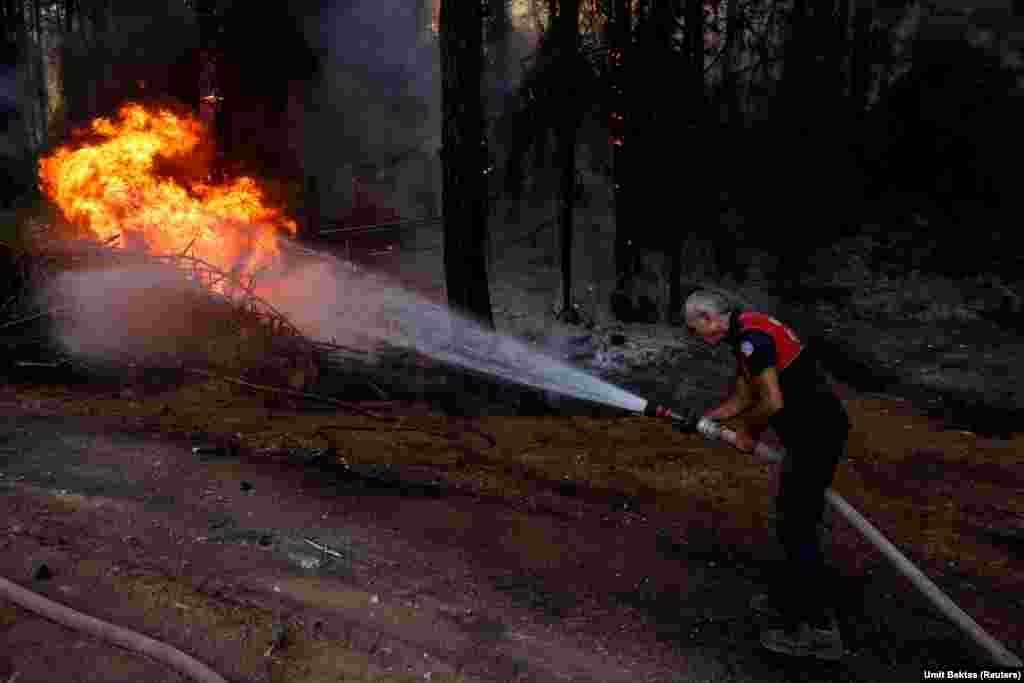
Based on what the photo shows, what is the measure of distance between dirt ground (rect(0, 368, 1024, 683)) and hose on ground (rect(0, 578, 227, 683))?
0.07 metres

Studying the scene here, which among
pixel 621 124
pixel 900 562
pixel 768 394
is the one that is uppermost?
pixel 621 124

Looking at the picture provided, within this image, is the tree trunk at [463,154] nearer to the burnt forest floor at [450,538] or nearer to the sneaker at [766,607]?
the burnt forest floor at [450,538]

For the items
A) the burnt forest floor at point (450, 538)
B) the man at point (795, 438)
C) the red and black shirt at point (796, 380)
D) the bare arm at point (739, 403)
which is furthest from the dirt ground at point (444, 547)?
the red and black shirt at point (796, 380)

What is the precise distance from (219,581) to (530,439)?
163 inches

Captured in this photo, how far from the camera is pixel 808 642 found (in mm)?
4586

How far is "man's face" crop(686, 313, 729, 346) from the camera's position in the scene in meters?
4.81

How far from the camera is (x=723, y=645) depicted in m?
4.68

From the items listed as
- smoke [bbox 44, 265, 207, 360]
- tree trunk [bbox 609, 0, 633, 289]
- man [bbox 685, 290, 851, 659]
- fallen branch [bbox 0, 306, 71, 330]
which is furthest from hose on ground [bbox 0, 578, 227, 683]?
tree trunk [bbox 609, 0, 633, 289]

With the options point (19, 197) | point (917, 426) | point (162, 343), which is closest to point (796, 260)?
point (917, 426)

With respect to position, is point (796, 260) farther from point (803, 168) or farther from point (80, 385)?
point (80, 385)

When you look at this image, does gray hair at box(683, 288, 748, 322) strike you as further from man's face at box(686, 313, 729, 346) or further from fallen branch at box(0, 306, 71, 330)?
fallen branch at box(0, 306, 71, 330)

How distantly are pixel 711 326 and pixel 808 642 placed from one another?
2062 millimetres

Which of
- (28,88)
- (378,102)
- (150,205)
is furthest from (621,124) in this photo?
(28,88)

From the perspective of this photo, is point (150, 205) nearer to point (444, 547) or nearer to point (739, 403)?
point (444, 547)
